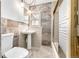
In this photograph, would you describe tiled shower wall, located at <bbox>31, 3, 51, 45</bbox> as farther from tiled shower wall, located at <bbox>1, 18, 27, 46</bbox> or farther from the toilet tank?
the toilet tank

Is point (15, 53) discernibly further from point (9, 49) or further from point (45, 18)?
point (45, 18)

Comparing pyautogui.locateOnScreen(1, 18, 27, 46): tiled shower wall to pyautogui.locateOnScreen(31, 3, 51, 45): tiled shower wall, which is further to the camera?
pyautogui.locateOnScreen(31, 3, 51, 45): tiled shower wall

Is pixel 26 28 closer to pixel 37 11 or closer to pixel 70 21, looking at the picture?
pixel 37 11

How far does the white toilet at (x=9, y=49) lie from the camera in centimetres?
136

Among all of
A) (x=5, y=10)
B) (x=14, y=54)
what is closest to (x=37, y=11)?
(x=5, y=10)

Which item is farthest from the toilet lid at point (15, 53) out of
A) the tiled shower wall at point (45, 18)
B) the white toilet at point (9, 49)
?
the tiled shower wall at point (45, 18)

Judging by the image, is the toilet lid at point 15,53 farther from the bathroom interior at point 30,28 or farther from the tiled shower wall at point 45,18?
the tiled shower wall at point 45,18

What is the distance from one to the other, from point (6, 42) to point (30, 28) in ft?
1.41

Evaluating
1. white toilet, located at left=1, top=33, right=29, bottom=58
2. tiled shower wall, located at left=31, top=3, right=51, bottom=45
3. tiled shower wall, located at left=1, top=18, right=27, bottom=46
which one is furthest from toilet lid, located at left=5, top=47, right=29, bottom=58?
tiled shower wall, located at left=31, top=3, right=51, bottom=45

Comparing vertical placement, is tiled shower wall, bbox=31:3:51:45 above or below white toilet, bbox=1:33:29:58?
above

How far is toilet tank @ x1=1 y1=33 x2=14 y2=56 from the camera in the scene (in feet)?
4.55

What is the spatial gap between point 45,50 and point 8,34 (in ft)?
2.11

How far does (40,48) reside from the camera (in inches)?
70.6

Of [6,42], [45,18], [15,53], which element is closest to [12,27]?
[6,42]
